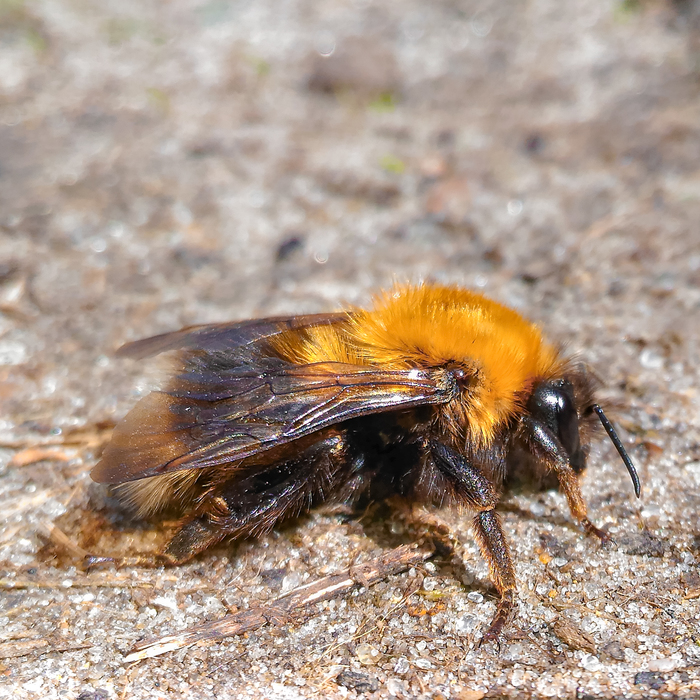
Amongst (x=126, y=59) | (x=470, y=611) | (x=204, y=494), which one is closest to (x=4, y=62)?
(x=126, y=59)

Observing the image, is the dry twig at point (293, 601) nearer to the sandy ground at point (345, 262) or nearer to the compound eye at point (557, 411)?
the sandy ground at point (345, 262)

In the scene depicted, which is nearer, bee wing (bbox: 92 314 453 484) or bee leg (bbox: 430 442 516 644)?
bee wing (bbox: 92 314 453 484)

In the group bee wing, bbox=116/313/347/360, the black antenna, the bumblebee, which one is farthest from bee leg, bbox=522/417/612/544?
bee wing, bbox=116/313/347/360

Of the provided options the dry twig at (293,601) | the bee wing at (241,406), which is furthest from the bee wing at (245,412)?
the dry twig at (293,601)

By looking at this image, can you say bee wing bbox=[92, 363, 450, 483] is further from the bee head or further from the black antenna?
the black antenna

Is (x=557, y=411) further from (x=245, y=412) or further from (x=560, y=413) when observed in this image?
(x=245, y=412)

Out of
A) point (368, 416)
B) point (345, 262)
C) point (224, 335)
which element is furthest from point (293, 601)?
point (345, 262)
